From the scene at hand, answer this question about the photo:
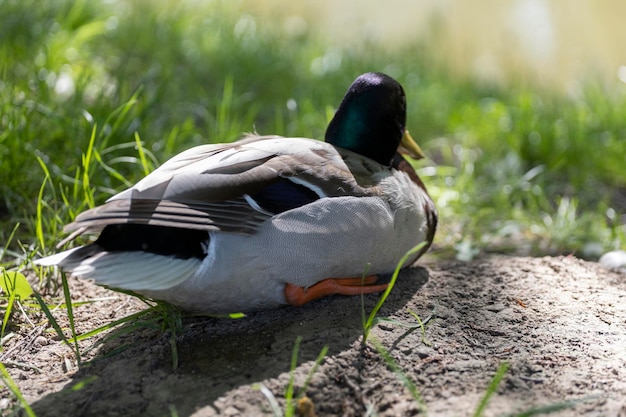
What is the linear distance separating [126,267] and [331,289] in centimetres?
77

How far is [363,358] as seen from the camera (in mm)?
2207

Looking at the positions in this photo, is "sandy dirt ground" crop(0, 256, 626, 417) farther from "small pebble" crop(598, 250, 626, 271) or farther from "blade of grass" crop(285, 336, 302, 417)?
"small pebble" crop(598, 250, 626, 271)

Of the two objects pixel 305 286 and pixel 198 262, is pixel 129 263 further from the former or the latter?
pixel 305 286

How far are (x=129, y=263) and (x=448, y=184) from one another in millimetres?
2480

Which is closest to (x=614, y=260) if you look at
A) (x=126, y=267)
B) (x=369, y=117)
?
(x=369, y=117)

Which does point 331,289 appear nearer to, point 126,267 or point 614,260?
point 126,267

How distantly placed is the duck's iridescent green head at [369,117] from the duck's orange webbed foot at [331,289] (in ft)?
2.03

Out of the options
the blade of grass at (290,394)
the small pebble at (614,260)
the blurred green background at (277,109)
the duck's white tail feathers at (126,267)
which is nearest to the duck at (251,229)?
the duck's white tail feathers at (126,267)

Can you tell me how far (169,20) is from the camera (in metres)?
5.89

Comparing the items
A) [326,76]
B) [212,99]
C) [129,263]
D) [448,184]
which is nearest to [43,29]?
[212,99]

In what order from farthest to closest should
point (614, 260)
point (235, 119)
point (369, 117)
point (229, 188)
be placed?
point (235, 119) → point (614, 260) → point (369, 117) → point (229, 188)

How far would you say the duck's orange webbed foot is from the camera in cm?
253

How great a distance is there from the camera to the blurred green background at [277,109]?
3451 millimetres

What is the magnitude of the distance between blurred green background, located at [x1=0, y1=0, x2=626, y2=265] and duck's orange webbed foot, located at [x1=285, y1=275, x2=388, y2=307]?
75 centimetres
